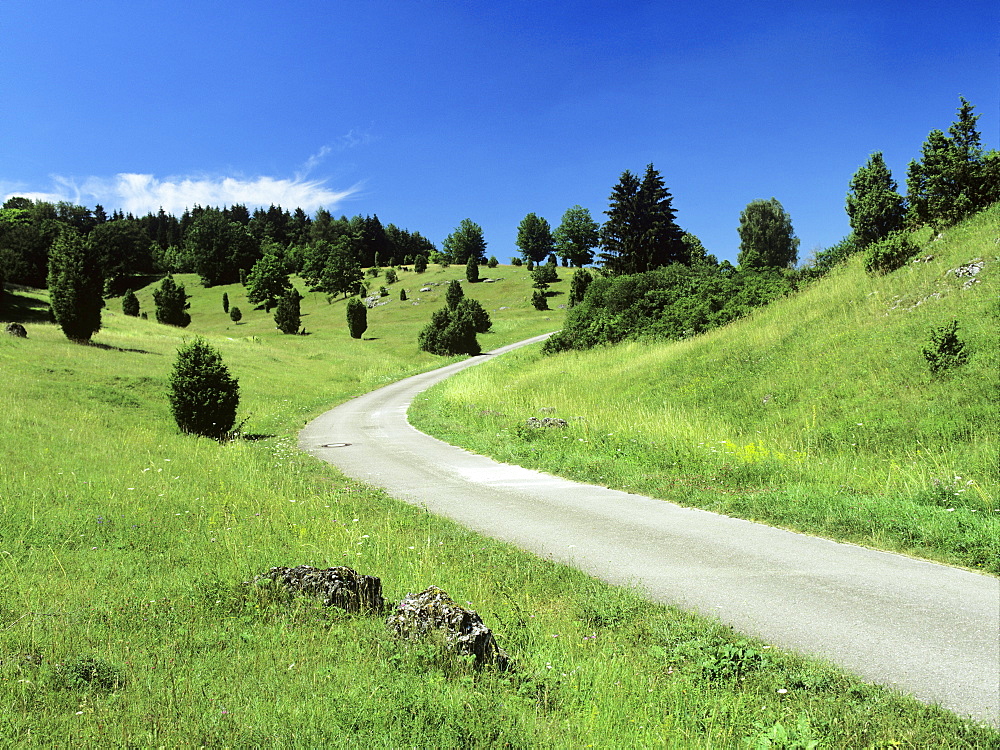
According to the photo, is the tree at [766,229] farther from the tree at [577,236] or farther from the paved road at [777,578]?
A: the paved road at [777,578]

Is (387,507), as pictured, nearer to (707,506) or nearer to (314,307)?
(707,506)

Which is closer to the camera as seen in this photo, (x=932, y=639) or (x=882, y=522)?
(x=932, y=639)

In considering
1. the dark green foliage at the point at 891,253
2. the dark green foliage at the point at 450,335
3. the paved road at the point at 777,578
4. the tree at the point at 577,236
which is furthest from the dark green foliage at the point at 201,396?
the tree at the point at 577,236

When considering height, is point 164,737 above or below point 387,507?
above

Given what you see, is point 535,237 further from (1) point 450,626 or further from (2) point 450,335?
(1) point 450,626

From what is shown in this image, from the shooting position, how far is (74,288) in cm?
3162

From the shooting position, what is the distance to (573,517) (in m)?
8.48

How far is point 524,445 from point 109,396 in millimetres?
16940

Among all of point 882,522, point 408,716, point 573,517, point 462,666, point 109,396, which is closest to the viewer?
point 408,716

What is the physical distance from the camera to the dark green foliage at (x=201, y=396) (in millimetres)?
16984

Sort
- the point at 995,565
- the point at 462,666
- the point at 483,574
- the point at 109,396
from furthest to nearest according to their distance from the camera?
1. the point at 109,396
2. the point at 483,574
3. the point at 995,565
4. the point at 462,666

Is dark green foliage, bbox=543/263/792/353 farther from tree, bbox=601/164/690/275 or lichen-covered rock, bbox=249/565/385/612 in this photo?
lichen-covered rock, bbox=249/565/385/612

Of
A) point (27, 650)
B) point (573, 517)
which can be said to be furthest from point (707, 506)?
point (27, 650)

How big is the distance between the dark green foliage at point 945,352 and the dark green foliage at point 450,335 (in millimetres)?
39540
